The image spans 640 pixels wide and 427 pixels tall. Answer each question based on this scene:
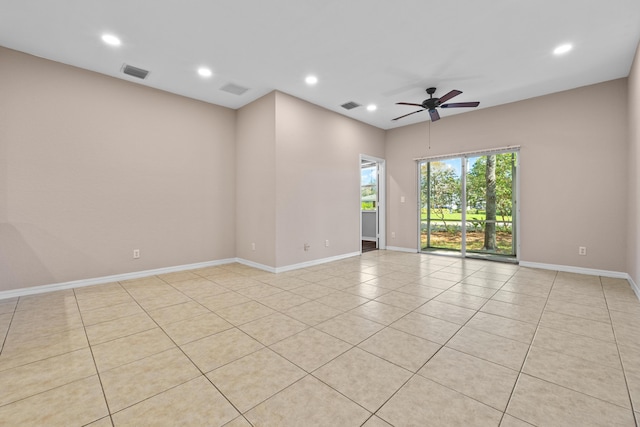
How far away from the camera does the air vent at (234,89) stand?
4.46 metres

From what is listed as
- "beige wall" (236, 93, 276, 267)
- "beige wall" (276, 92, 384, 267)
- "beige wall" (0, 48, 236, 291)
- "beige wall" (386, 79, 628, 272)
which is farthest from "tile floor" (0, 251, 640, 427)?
"beige wall" (276, 92, 384, 267)

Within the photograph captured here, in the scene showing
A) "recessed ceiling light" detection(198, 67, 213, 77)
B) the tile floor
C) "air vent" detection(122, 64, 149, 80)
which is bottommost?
the tile floor

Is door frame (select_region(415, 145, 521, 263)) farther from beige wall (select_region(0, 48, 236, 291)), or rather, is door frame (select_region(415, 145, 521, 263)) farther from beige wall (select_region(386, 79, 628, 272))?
beige wall (select_region(0, 48, 236, 291))

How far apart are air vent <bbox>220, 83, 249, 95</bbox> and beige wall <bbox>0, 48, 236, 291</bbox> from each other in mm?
761

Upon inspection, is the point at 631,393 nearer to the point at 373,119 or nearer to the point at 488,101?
the point at 488,101

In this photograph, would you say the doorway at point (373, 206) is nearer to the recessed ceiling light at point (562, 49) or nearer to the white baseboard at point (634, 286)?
the recessed ceiling light at point (562, 49)

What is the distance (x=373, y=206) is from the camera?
8547 mm

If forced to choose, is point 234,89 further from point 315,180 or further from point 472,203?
point 472,203

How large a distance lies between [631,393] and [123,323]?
12.6 ft

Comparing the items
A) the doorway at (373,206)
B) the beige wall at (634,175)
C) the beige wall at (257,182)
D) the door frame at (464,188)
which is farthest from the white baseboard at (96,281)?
the beige wall at (634,175)

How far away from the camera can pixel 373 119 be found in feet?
20.3

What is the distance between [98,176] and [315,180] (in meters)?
3.35

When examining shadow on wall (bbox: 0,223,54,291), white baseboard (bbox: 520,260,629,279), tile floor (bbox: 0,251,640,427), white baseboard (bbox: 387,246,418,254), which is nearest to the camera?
tile floor (bbox: 0,251,640,427)

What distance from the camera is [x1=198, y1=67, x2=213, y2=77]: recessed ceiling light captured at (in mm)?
3920
